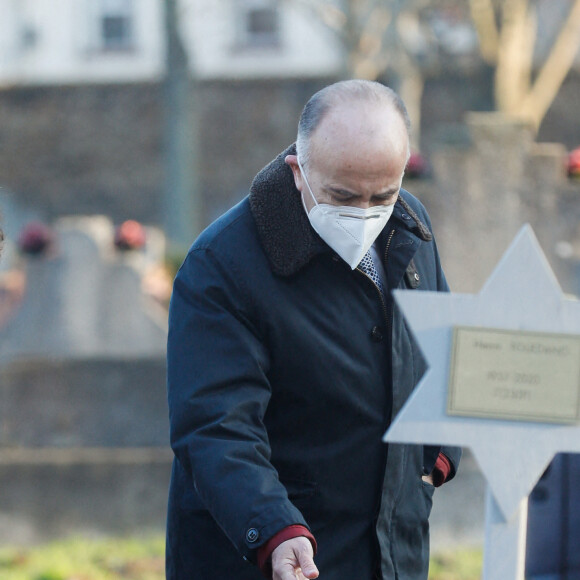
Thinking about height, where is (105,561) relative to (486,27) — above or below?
below

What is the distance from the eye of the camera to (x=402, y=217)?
301 cm


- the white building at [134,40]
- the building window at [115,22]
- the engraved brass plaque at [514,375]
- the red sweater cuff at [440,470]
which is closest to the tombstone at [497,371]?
the engraved brass plaque at [514,375]

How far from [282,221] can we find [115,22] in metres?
21.4

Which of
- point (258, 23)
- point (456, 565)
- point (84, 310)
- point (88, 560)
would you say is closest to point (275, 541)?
point (456, 565)

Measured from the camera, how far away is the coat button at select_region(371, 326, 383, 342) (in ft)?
9.58

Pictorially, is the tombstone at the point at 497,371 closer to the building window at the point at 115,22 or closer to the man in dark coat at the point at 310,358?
the man in dark coat at the point at 310,358

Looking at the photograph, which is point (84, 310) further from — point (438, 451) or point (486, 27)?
point (486, 27)

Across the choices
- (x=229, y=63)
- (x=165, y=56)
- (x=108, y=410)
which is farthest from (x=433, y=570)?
(x=229, y=63)

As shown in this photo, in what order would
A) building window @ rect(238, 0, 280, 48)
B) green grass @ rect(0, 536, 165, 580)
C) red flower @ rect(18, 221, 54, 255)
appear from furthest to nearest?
building window @ rect(238, 0, 280, 48) → red flower @ rect(18, 221, 54, 255) → green grass @ rect(0, 536, 165, 580)

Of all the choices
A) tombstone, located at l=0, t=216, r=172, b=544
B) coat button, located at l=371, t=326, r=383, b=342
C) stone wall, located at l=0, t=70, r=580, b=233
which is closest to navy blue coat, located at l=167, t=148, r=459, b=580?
coat button, located at l=371, t=326, r=383, b=342

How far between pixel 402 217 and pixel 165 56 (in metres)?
9.61

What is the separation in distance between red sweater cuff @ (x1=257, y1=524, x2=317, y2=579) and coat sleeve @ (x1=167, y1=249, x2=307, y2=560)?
13 mm

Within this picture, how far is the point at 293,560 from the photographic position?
8.64 feet

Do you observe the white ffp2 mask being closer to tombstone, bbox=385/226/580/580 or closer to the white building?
tombstone, bbox=385/226/580/580
